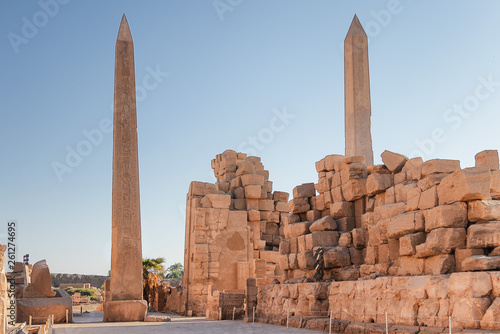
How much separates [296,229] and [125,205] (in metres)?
4.24

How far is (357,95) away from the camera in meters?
15.4

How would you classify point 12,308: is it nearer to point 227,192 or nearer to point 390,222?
point 390,222

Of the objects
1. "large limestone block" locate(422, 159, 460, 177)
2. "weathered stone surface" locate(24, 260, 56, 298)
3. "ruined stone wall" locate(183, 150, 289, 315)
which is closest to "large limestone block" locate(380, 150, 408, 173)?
"large limestone block" locate(422, 159, 460, 177)

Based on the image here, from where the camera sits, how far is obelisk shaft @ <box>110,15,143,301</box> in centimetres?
1396

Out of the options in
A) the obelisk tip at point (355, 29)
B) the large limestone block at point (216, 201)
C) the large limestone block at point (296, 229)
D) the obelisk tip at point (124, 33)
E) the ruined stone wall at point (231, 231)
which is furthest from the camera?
the large limestone block at point (216, 201)

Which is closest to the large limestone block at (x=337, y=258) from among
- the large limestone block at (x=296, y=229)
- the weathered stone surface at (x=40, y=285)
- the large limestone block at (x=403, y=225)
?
the large limestone block at (x=296, y=229)

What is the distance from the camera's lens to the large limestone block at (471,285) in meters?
6.57

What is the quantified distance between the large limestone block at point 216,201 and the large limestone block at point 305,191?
5.07 meters

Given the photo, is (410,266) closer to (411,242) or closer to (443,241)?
(411,242)

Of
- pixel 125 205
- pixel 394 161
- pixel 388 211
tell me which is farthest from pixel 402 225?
pixel 125 205

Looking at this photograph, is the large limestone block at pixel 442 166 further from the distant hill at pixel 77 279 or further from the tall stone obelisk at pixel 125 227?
the distant hill at pixel 77 279

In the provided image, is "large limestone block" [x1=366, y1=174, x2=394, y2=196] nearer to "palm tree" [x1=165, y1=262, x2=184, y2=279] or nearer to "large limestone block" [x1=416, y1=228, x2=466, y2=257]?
"large limestone block" [x1=416, y1=228, x2=466, y2=257]

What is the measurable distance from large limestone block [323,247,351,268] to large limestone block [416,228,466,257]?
2828mm

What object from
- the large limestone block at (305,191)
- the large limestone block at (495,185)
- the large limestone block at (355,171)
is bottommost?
the large limestone block at (495,185)
